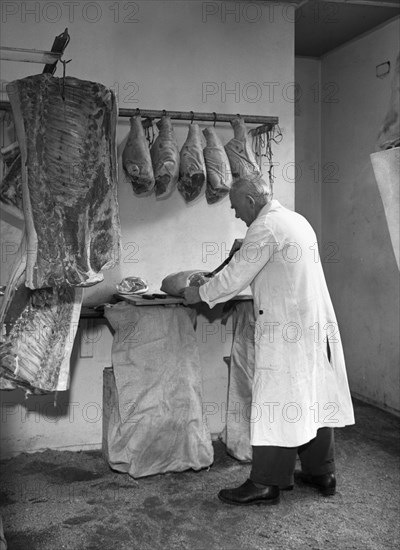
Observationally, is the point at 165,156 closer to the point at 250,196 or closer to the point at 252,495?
the point at 250,196

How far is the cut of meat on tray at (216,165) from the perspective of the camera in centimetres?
420

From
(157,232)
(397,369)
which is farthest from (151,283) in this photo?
(397,369)

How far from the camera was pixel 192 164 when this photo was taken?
4121 mm

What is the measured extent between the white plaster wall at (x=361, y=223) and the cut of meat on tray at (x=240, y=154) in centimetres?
149

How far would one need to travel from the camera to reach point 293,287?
11.7 feet

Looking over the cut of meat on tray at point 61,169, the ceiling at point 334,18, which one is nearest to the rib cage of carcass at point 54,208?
the cut of meat on tray at point 61,169

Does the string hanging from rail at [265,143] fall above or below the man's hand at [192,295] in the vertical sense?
above

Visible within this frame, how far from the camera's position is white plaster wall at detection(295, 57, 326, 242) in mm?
6496

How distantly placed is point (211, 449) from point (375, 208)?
271 centimetres

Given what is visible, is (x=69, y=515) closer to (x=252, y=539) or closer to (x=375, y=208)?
(x=252, y=539)

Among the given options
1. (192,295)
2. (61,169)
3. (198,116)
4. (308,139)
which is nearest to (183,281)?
(192,295)

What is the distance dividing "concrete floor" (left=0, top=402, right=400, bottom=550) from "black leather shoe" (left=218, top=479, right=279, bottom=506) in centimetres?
4

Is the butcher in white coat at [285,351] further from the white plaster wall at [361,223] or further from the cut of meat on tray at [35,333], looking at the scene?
the white plaster wall at [361,223]

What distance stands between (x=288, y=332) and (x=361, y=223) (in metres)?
2.69
